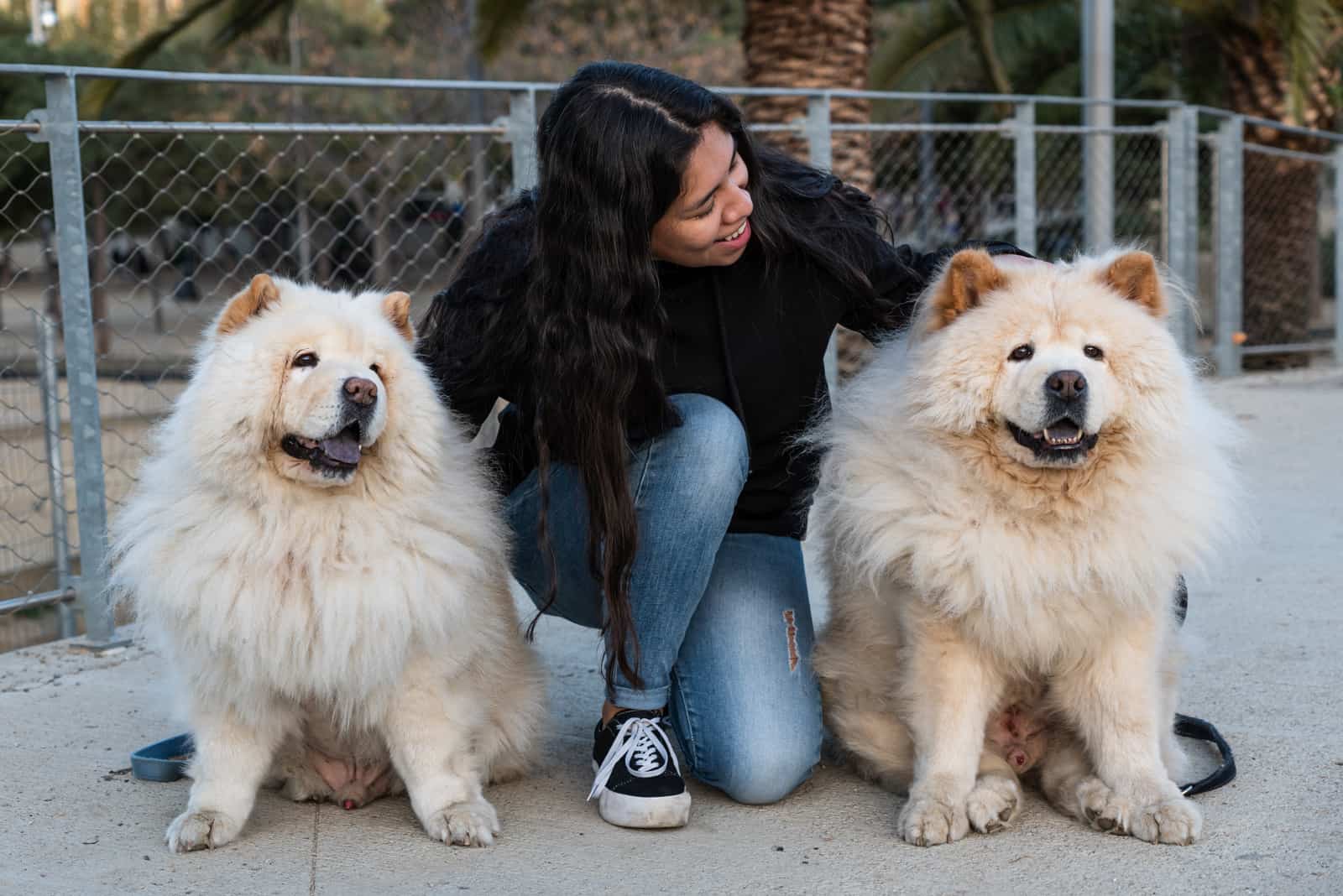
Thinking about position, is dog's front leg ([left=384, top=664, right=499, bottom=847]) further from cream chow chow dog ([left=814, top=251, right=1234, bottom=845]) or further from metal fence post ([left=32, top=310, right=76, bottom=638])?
metal fence post ([left=32, top=310, right=76, bottom=638])

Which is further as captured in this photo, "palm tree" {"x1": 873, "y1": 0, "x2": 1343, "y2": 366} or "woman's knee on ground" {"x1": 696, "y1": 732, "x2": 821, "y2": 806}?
"palm tree" {"x1": 873, "y1": 0, "x2": 1343, "y2": 366}

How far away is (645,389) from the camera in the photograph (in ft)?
8.95

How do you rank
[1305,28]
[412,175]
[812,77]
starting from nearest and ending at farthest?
[812,77] < [1305,28] < [412,175]

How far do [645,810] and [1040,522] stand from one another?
3.06 feet

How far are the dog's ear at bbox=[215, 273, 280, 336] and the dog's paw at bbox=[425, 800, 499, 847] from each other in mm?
989

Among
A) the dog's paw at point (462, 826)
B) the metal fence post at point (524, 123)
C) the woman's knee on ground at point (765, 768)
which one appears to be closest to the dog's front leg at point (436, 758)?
the dog's paw at point (462, 826)

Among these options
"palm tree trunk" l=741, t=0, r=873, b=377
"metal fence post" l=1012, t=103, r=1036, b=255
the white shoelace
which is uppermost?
"palm tree trunk" l=741, t=0, r=873, b=377

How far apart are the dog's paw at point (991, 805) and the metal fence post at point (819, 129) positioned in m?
3.87

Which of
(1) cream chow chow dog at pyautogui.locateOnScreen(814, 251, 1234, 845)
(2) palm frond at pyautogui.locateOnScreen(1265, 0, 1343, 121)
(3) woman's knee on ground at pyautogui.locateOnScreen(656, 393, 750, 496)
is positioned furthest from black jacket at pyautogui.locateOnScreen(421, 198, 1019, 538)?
(2) palm frond at pyautogui.locateOnScreen(1265, 0, 1343, 121)

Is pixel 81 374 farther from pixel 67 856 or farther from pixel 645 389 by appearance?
pixel 645 389

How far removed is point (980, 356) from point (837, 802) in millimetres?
975

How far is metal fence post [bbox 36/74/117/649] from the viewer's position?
146 inches

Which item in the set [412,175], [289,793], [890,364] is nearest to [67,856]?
[289,793]

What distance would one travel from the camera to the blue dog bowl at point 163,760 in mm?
2895
